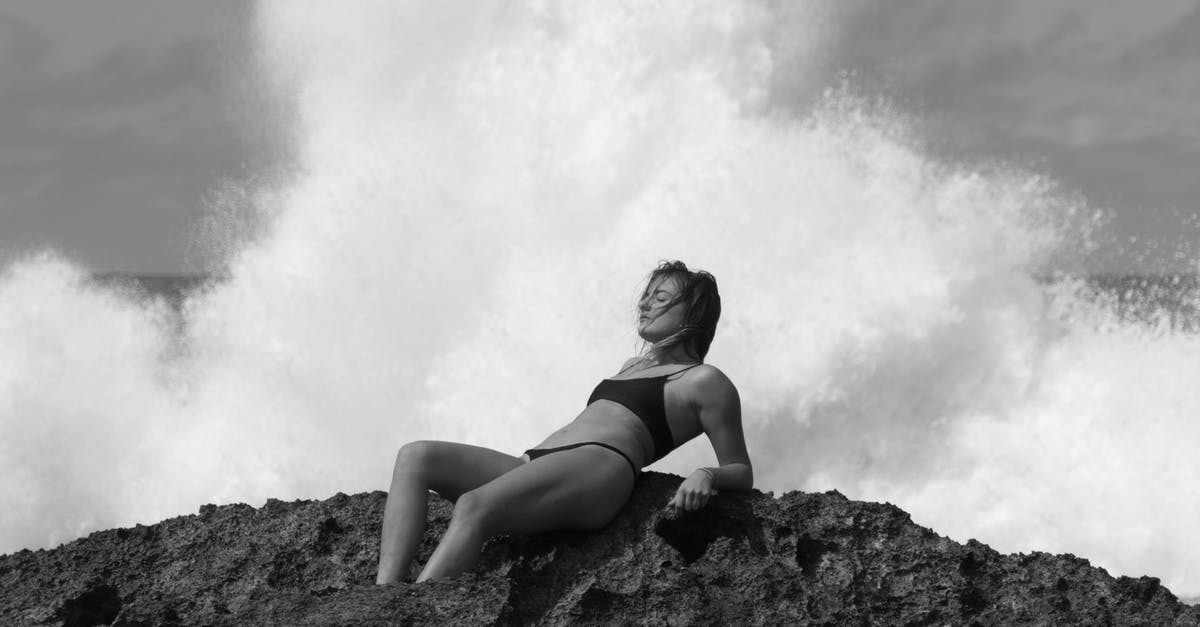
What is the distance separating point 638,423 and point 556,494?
2.21 feet

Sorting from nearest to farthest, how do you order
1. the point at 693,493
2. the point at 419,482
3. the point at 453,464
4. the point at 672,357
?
the point at 693,493
the point at 419,482
the point at 453,464
the point at 672,357

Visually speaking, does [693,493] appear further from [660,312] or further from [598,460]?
[660,312]

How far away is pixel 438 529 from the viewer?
5.80 m

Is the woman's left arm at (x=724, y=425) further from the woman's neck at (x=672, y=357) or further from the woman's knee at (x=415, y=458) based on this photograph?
the woman's knee at (x=415, y=458)

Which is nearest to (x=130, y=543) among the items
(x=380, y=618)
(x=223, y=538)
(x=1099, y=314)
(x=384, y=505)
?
(x=223, y=538)

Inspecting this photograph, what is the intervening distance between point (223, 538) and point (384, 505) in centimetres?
83

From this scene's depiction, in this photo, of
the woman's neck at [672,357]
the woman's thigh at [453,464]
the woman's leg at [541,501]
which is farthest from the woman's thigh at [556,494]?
the woman's neck at [672,357]

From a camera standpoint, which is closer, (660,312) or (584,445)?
(584,445)

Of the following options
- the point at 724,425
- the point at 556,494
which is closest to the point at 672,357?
the point at 724,425

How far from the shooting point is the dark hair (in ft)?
20.1

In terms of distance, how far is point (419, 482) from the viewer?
532cm

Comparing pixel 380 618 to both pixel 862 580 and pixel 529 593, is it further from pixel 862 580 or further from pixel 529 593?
pixel 862 580

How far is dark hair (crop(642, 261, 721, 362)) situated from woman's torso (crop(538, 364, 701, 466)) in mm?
275

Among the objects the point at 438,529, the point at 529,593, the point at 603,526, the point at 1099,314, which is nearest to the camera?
the point at 529,593
